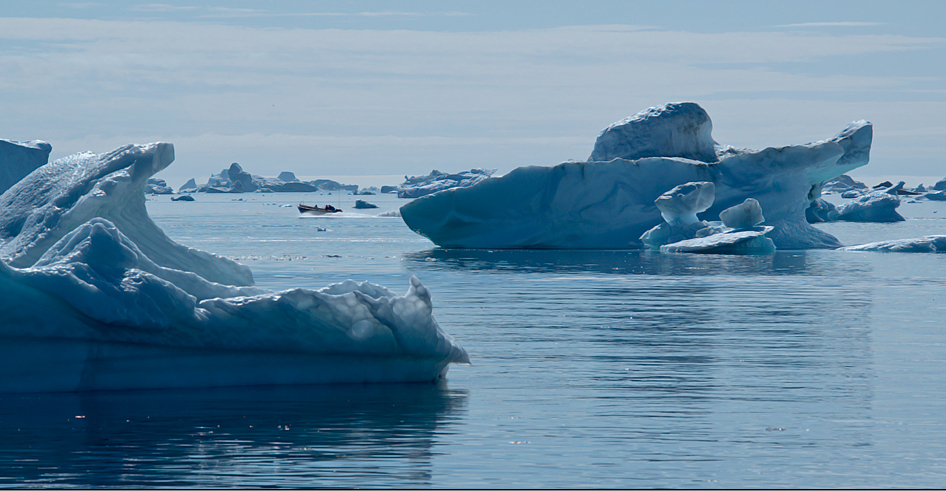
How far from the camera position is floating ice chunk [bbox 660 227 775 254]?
2405 cm

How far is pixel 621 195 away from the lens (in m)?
26.1

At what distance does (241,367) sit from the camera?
6.82 meters

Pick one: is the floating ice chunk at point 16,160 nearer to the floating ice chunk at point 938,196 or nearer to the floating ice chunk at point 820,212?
the floating ice chunk at point 820,212

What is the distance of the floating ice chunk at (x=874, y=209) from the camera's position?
4819 centimetres

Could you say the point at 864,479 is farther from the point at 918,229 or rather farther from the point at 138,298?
the point at 918,229

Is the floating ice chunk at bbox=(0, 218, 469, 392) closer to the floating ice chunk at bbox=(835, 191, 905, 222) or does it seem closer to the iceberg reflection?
the iceberg reflection

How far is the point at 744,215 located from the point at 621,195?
324cm

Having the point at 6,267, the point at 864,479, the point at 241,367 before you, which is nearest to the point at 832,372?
the point at 864,479

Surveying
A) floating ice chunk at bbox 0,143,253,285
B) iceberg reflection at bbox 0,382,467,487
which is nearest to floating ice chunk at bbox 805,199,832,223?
floating ice chunk at bbox 0,143,253,285

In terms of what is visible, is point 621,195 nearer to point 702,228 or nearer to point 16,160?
point 702,228

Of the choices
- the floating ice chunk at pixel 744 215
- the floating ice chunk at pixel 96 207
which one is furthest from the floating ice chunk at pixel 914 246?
the floating ice chunk at pixel 96 207

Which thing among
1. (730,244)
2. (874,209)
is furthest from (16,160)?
(874,209)

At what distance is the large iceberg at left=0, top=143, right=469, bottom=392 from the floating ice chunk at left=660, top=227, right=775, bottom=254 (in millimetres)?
18070

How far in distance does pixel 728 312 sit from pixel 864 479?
24.9ft
